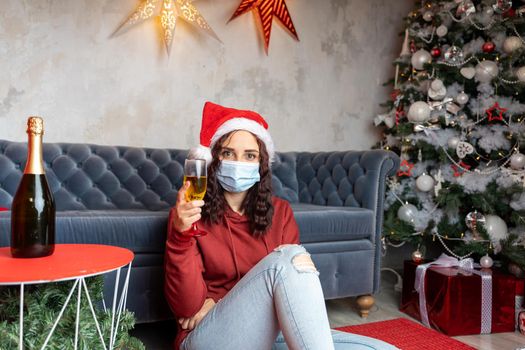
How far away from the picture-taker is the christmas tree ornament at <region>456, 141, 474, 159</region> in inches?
115

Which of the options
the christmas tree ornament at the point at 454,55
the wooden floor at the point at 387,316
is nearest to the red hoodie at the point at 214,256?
the wooden floor at the point at 387,316

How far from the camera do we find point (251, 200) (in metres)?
1.64

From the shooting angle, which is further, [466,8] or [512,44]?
[466,8]

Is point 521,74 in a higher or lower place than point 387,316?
higher

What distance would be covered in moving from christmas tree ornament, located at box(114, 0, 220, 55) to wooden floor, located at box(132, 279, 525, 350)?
5.77 ft

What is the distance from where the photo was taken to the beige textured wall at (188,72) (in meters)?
2.73

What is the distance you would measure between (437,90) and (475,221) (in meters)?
0.91

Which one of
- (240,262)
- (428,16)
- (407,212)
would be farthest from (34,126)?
(428,16)

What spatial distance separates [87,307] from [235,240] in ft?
1.68

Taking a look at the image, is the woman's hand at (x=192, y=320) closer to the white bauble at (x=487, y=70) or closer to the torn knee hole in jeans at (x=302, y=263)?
the torn knee hole in jeans at (x=302, y=263)

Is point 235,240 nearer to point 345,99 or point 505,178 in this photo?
point 505,178

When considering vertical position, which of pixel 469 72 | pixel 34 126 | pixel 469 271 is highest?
pixel 469 72

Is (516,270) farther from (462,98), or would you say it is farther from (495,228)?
(462,98)

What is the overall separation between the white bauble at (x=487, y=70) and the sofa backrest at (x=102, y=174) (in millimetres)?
1925
